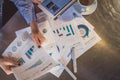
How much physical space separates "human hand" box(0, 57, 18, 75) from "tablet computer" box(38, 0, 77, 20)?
0.82 feet

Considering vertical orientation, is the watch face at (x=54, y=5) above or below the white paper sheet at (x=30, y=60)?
above

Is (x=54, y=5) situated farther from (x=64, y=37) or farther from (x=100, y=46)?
(x=100, y=46)

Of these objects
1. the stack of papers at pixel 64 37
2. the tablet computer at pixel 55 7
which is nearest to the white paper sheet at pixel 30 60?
the stack of papers at pixel 64 37

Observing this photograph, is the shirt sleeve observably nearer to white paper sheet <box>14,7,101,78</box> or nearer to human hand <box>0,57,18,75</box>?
white paper sheet <box>14,7,101,78</box>

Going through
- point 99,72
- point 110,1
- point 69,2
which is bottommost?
point 99,72

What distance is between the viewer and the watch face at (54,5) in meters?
1.18

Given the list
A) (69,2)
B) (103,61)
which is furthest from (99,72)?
(69,2)

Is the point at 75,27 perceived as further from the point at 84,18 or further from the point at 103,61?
the point at 103,61

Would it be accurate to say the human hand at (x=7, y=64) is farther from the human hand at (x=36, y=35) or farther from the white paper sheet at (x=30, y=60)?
the human hand at (x=36, y=35)

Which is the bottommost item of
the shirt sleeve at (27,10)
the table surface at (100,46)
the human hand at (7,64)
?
the table surface at (100,46)

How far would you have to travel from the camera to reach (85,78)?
1169 millimetres

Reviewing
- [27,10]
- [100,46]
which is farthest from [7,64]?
[100,46]

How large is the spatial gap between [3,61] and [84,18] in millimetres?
383

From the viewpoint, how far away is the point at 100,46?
1.19m
